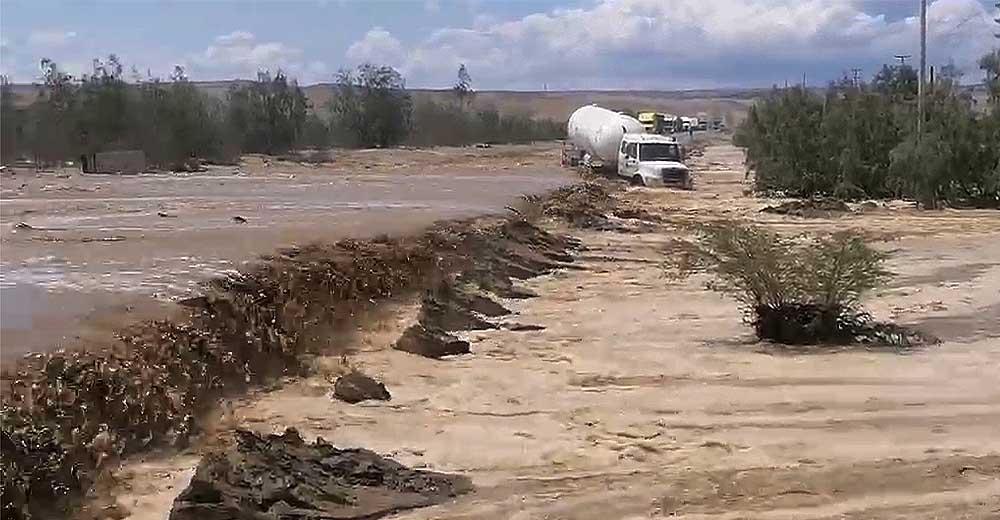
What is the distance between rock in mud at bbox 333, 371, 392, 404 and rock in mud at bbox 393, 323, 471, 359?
2280 millimetres

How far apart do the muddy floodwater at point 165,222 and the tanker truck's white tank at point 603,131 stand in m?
2.06

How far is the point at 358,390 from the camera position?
13.0 metres

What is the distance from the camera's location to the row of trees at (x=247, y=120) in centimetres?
6009

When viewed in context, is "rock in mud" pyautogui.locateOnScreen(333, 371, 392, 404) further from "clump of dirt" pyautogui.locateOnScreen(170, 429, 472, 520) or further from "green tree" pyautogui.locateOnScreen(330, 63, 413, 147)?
"green tree" pyautogui.locateOnScreen(330, 63, 413, 147)

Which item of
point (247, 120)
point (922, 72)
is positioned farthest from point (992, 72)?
point (247, 120)

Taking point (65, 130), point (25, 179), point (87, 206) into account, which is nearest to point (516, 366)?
point (87, 206)

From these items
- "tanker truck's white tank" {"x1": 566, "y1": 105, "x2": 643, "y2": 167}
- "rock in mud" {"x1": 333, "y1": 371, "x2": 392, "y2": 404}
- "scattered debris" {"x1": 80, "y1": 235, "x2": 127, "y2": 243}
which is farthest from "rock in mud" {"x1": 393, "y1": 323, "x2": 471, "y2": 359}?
"tanker truck's white tank" {"x1": 566, "y1": 105, "x2": 643, "y2": 167}

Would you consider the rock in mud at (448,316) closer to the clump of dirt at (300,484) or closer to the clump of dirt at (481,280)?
the clump of dirt at (481,280)

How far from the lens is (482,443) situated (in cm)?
1145

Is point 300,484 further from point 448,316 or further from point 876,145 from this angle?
point 876,145

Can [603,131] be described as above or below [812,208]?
above

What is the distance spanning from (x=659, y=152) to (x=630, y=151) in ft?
6.65

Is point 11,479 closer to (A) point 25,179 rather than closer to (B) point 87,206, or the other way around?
(B) point 87,206

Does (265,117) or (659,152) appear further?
(265,117)
